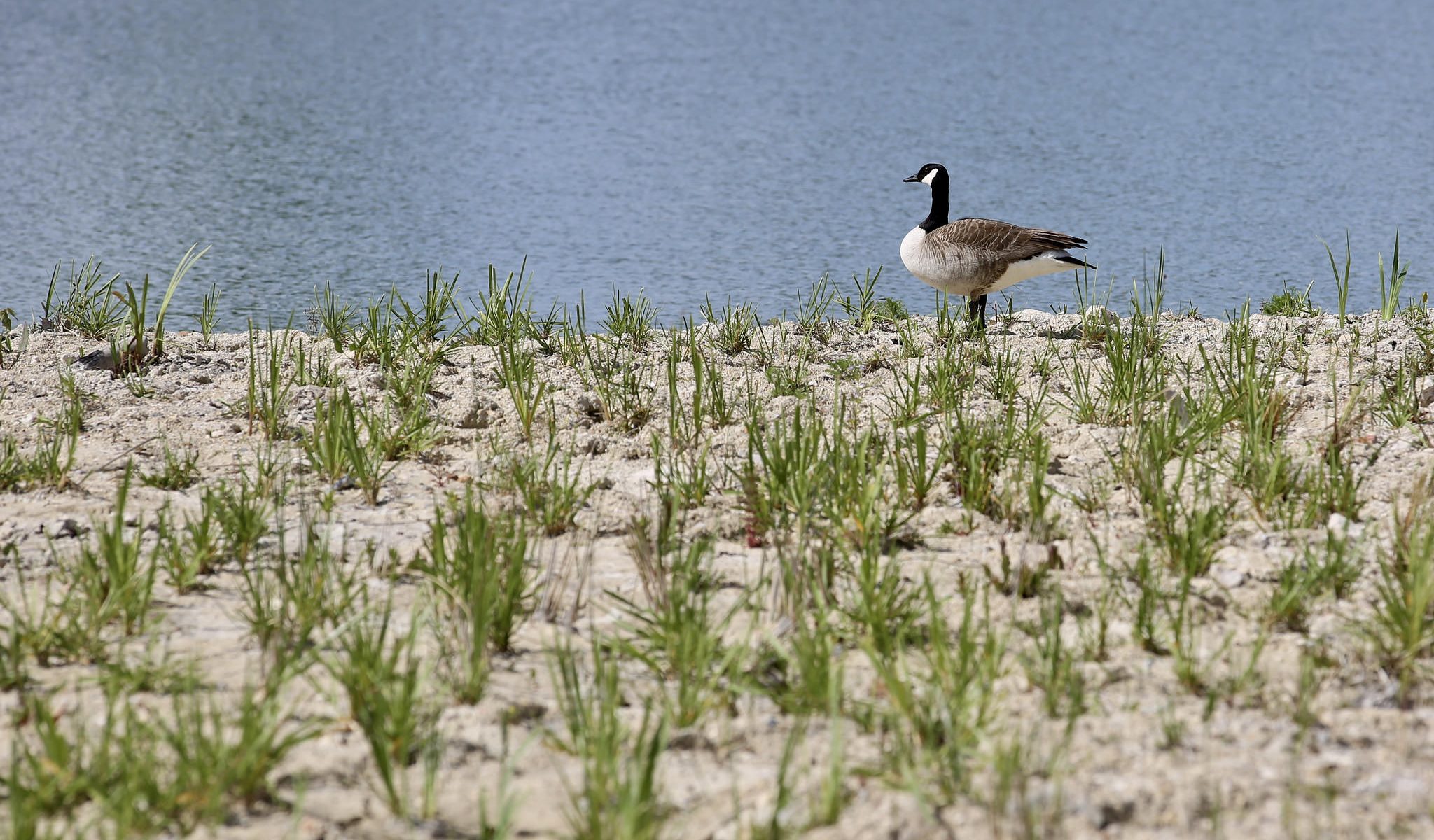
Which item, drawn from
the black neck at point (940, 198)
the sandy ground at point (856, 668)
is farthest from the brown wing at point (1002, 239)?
the sandy ground at point (856, 668)

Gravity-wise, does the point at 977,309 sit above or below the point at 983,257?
below

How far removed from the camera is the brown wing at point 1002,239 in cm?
680

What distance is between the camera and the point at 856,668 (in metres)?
3.10

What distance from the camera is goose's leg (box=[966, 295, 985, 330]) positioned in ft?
21.4

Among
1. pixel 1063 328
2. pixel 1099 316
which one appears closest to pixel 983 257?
pixel 1063 328

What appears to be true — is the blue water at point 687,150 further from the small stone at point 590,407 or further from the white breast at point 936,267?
the small stone at point 590,407

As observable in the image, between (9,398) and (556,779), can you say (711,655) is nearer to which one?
(556,779)

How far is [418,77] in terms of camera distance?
1579cm

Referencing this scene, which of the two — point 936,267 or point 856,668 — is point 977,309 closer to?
point 936,267

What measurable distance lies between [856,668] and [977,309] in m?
3.99

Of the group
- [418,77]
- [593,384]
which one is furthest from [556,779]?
[418,77]

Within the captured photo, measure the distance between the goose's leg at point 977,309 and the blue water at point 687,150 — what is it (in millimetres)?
1214

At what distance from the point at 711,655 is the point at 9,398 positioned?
3.62m

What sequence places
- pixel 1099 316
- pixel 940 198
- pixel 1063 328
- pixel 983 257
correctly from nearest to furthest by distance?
pixel 1099 316 < pixel 1063 328 < pixel 983 257 < pixel 940 198
